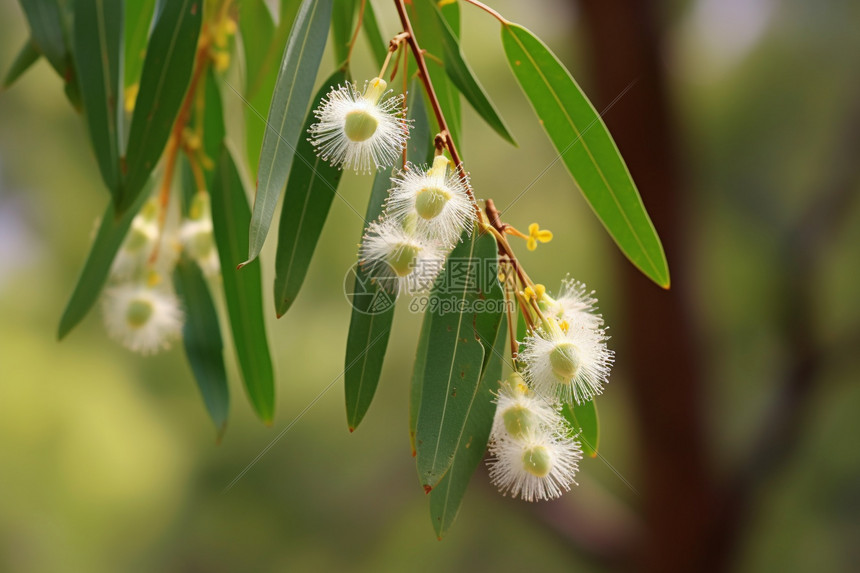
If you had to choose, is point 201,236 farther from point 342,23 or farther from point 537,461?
point 537,461

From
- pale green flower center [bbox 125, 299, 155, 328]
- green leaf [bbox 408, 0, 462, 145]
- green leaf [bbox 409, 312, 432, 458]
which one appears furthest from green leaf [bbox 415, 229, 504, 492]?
pale green flower center [bbox 125, 299, 155, 328]

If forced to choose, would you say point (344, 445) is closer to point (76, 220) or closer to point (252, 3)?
point (76, 220)

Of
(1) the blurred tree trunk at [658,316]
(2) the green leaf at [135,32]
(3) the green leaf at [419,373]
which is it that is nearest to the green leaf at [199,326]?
(2) the green leaf at [135,32]

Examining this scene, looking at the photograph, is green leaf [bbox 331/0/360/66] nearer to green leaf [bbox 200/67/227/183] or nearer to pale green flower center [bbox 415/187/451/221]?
green leaf [bbox 200/67/227/183]

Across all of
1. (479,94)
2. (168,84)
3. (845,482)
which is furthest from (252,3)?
(845,482)

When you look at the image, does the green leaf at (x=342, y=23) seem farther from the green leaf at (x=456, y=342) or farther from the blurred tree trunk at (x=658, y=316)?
the blurred tree trunk at (x=658, y=316)

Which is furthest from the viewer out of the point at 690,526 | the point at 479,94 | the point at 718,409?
the point at 718,409
